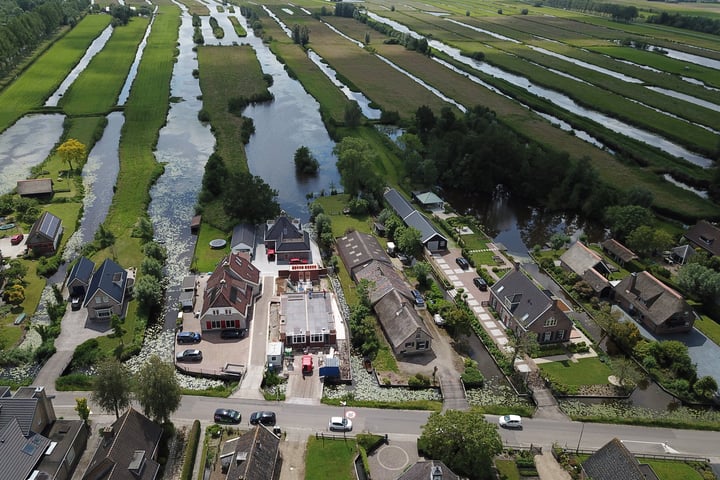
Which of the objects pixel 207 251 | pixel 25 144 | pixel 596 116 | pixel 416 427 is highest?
pixel 416 427

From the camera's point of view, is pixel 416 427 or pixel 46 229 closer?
pixel 416 427

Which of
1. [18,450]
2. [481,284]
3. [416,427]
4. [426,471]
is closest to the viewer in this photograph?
[426,471]

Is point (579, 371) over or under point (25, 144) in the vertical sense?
over

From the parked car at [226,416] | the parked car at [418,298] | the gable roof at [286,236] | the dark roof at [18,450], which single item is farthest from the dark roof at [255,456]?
the gable roof at [286,236]

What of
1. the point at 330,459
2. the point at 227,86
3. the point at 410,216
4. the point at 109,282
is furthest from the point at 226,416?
the point at 227,86

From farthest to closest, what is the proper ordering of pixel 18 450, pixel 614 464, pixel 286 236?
pixel 286 236
pixel 614 464
pixel 18 450

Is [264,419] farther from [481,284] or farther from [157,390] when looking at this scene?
[481,284]
